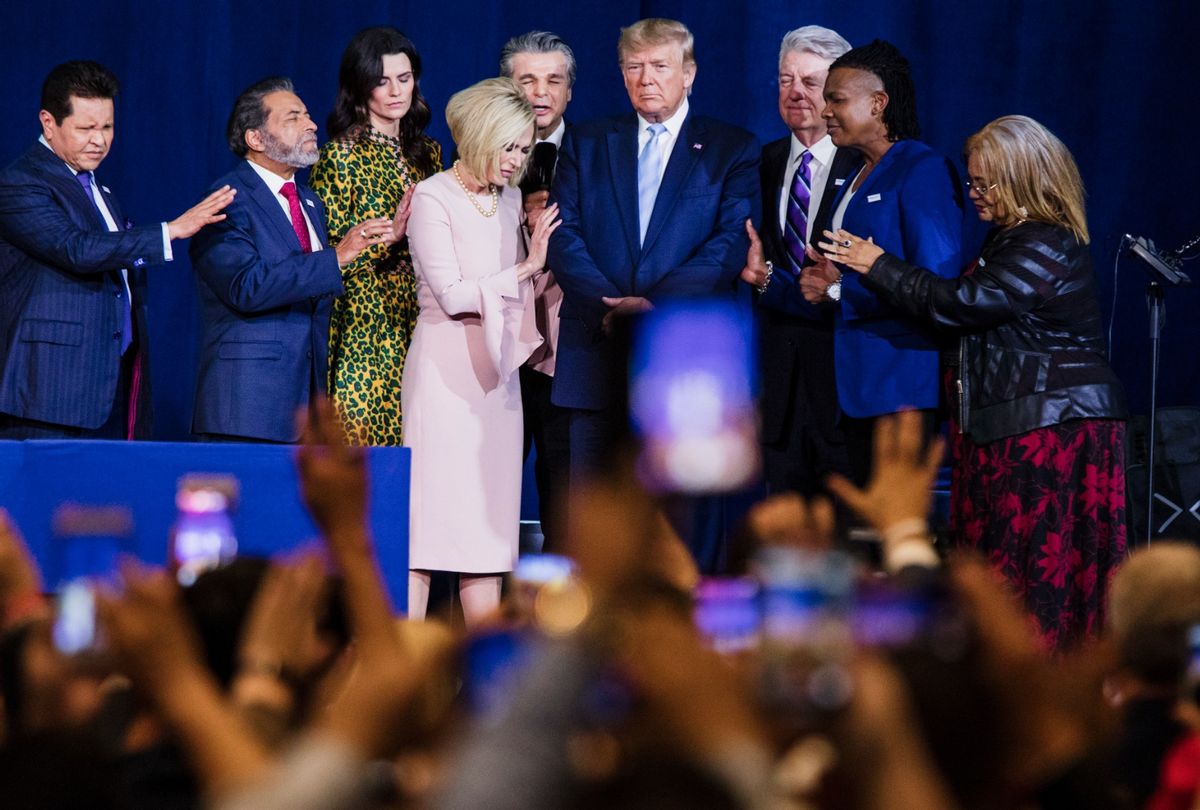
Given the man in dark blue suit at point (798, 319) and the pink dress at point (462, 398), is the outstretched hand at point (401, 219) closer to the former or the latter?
the pink dress at point (462, 398)

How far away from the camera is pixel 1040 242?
3.97m

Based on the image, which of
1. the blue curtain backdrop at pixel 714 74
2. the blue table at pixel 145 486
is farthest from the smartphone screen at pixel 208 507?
the blue curtain backdrop at pixel 714 74

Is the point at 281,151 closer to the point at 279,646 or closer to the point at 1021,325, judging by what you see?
the point at 1021,325

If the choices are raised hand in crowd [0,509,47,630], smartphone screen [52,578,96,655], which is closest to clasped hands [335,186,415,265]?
raised hand in crowd [0,509,47,630]

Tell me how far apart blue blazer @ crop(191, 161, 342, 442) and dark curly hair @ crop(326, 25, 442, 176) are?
341 millimetres

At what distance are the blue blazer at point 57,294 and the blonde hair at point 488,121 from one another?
884 millimetres

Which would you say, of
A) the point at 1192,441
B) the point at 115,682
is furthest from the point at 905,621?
the point at 1192,441

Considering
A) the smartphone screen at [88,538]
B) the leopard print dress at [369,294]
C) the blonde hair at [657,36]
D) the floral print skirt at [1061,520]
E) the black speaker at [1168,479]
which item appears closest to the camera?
the smartphone screen at [88,538]

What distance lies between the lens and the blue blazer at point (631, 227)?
13.8 ft

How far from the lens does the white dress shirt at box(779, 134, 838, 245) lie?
4.46m

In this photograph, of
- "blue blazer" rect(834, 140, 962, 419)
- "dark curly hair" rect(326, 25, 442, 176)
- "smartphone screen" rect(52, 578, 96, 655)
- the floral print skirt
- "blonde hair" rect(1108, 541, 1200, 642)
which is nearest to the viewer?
"smartphone screen" rect(52, 578, 96, 655)

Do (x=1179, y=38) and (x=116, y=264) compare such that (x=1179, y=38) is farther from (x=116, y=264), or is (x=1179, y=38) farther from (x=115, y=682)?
(x=115, y=682)

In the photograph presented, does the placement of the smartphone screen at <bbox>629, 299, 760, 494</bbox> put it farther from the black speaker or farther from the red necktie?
the black speaker

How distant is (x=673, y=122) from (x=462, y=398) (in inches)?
36.6
